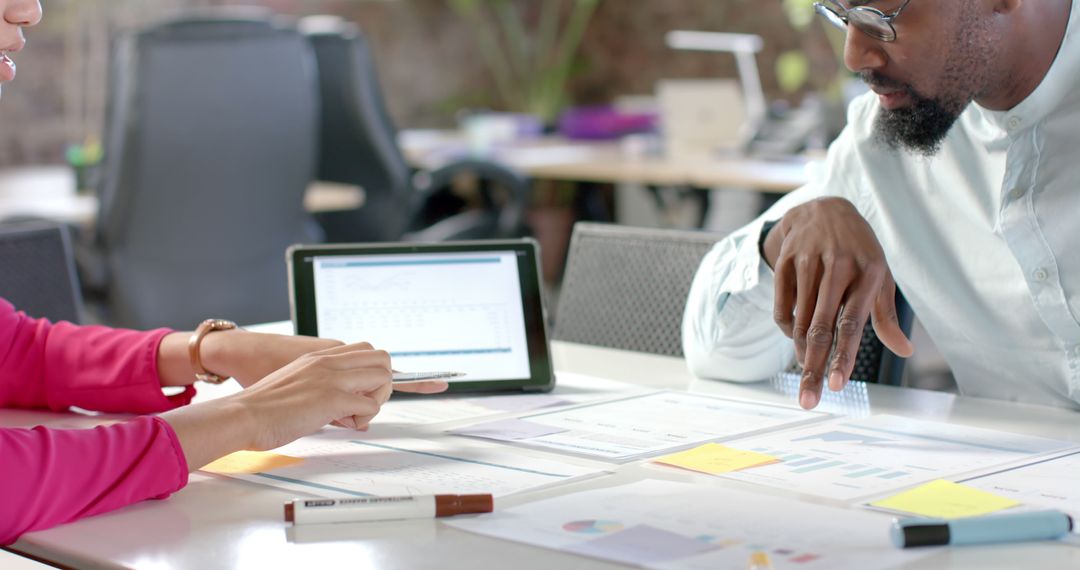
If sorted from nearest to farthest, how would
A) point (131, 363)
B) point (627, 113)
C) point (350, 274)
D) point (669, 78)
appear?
point (131, 363) → point (350, 274) → point (627, 113) → point (669, 78)

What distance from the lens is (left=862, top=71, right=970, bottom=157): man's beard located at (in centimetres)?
149

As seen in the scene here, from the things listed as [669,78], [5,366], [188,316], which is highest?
[669,78]

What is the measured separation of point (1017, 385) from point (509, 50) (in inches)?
213

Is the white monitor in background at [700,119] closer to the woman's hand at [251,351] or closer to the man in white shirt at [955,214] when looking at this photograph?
the man in white shirt at [955,214]

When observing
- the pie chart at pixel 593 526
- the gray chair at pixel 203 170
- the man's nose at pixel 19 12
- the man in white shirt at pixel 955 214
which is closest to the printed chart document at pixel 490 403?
the man in white shirt at pixel 955 214

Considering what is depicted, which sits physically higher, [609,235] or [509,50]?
[509,50]

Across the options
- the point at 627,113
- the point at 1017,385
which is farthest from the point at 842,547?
the point at 627,113

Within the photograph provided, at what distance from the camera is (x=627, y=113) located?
5.08 metres

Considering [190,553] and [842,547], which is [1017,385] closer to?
[842,547]

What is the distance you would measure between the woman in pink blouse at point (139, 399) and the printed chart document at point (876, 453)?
359 mm

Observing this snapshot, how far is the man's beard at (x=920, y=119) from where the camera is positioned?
4.88 ft

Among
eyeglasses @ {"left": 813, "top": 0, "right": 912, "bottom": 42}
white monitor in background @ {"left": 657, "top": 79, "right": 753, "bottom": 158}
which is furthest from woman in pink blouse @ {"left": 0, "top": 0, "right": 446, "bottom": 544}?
white monitor in background @ {"left": 657, "top": 79, "right": 753, "bottom": 158}

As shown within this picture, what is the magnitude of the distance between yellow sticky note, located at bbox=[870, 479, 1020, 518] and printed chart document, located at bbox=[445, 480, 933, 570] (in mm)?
37

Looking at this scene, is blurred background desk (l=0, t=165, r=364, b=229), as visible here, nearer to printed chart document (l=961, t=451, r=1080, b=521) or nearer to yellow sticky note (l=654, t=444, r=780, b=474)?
yellow sticky note (l=654, t=444, r=780, b=474)
